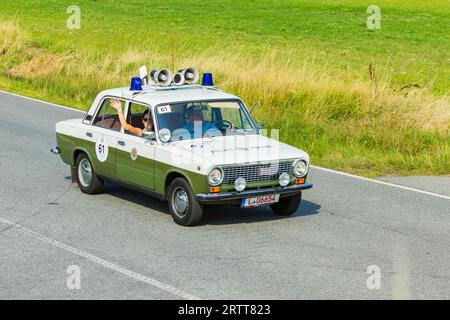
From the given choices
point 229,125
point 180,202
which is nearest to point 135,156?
point 180,202

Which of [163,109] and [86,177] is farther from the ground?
[163,109]

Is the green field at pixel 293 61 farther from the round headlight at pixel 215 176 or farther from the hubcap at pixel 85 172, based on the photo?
the round headlight at pixel 215 176

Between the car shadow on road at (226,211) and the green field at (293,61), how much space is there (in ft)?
10.5

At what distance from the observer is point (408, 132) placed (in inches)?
671

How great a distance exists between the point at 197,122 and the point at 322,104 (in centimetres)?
795

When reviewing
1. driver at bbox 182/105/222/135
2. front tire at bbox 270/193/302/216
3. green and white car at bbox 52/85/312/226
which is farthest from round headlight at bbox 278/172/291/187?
driver at bbox 182/105/222/135

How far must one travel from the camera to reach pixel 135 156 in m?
12.0

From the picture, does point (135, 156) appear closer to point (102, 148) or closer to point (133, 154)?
point (133, 154)

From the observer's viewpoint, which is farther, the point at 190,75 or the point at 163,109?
the point at 190,75

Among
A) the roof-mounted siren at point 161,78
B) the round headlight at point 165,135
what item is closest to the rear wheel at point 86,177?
the roof-mounted siren at point 161,78

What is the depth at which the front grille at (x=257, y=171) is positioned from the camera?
10961 millimetres
